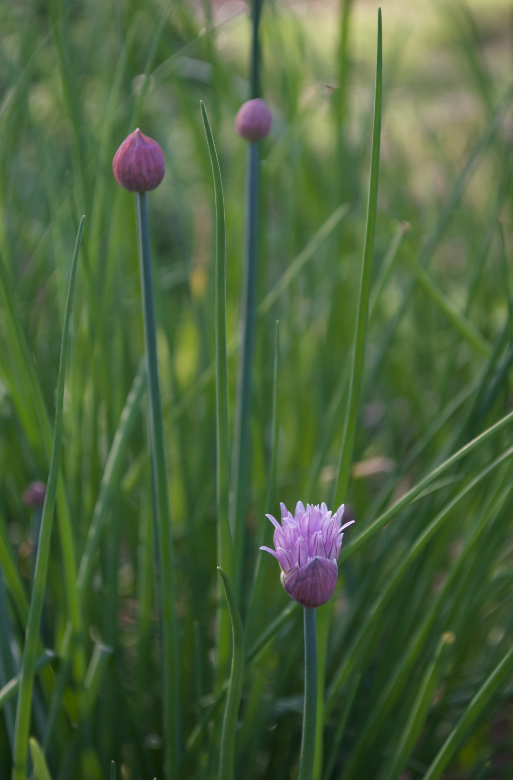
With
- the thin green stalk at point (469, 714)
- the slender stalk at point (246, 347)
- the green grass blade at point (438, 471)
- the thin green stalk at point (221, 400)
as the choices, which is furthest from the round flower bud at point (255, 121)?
the thin green stalk at point (469, 714)

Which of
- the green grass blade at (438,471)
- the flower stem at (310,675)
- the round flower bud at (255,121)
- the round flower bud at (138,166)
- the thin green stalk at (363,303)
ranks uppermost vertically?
the round flower bud at (255,121)

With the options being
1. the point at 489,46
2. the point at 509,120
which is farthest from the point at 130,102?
the point at 489,46

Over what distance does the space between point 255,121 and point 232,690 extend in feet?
1.01

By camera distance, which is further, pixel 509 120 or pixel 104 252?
pixel 509 120

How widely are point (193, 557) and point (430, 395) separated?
51 cm

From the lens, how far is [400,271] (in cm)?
117


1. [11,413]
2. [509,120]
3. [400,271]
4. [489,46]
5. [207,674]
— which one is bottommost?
[207,674]

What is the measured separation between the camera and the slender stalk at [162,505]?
326mm

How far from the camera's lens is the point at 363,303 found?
34cm

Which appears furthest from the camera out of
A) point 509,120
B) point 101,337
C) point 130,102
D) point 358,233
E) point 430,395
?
point 509,120

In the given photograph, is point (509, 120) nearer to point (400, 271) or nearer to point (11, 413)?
point (400, 271)

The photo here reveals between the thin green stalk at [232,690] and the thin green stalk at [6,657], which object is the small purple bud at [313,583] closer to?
the thin green stalk at [232,690]

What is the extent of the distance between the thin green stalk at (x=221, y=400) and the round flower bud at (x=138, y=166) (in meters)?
0.04

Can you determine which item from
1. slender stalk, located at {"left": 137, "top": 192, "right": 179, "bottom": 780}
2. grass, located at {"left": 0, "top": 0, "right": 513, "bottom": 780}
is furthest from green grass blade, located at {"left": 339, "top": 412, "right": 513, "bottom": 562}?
slender stalk, located at {"left": 137, "top": 192, "right": 179, "bottom": 780}
